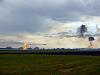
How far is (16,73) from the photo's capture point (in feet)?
187

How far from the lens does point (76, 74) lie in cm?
5453

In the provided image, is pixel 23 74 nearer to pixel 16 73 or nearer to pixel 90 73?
pixel 16 73

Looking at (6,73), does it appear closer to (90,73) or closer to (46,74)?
(46,74)

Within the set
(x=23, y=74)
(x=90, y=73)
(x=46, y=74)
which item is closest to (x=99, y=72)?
(x=90, y=73)

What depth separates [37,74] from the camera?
54750mm

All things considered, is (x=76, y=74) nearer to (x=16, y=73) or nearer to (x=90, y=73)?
(x=90, y=73)

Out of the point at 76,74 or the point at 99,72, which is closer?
the point at 76,74

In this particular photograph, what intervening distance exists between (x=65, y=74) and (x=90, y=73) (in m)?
6.29

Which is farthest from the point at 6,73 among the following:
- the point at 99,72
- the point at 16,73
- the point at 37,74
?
the point at 99,72

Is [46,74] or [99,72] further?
[99,72]

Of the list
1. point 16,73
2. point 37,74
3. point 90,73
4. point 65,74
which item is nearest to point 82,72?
point 90,73

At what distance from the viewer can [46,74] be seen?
2141 inches

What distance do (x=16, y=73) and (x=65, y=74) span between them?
10.4 metres

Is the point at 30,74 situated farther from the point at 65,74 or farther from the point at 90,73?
the point at 90,73
